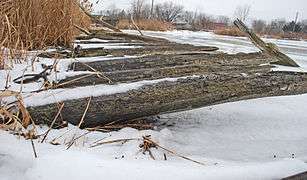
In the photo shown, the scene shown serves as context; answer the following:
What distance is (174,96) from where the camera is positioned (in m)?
1.93

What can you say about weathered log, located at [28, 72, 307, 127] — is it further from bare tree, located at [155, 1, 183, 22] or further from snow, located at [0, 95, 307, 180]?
bare tree, located at [155, 1, 183, 22]

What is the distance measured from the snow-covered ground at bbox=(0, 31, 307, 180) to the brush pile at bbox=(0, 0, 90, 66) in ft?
1.33

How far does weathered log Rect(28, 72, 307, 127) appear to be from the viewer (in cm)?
174

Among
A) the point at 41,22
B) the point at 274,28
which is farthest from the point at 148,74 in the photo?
the point at 274,28

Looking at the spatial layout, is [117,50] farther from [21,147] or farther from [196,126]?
[21,147]

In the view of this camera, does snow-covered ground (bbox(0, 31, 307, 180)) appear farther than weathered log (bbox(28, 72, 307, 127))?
No

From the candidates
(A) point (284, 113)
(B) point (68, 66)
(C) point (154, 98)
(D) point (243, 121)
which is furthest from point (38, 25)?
(A) point (284, 113)

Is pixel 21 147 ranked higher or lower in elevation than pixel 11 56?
lower

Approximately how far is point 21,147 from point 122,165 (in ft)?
1.14

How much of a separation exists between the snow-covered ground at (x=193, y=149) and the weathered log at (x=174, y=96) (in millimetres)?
69

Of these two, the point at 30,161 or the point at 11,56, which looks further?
the point at 11,56

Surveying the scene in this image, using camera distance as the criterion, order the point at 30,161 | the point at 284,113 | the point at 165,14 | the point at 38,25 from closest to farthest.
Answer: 1. the point at 30,161
2. the point at 284,113
3. the point at 38,25
4. the point at 165,14

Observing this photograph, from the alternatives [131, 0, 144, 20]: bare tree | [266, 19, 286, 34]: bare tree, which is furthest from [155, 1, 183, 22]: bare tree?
[131, 0, 144, 20]: bare tree

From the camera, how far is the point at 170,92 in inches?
76.1
